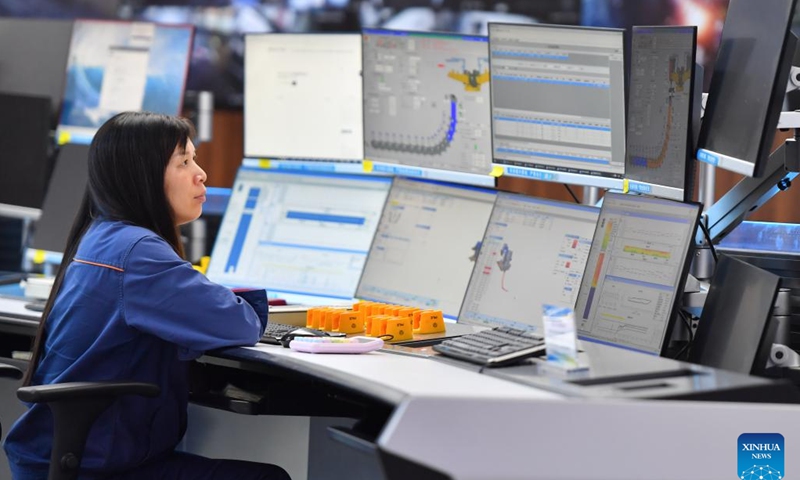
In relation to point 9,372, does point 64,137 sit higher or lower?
higher

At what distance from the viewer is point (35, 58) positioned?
4.13 metres

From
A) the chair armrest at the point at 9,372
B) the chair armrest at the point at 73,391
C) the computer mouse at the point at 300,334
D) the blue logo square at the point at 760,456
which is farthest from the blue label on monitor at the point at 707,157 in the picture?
the chair armrest at the point at 9,372

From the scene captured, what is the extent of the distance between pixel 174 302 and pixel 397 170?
3.91ft

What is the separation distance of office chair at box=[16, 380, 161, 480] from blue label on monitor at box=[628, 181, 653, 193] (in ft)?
4.13

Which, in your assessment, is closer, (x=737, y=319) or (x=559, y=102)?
(x=737, y=319)

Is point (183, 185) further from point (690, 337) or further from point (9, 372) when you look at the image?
point (690, 337)

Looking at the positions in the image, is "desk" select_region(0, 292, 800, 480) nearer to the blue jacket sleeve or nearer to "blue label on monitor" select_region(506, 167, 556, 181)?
the blue jacket sleeve

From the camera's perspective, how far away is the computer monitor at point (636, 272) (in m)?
2.44

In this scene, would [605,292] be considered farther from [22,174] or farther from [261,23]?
[261,23]

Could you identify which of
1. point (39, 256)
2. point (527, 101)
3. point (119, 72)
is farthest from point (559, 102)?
point (39, 256)

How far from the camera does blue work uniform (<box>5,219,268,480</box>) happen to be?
228 centimetres

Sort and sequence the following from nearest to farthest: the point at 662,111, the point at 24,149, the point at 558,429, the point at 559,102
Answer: the point at 558,429
the point at 662,111
the point at 559,102
the point at 24,149

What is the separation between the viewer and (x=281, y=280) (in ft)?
11.5

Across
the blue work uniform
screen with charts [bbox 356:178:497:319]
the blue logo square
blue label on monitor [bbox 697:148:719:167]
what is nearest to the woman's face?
the blue work uniform
